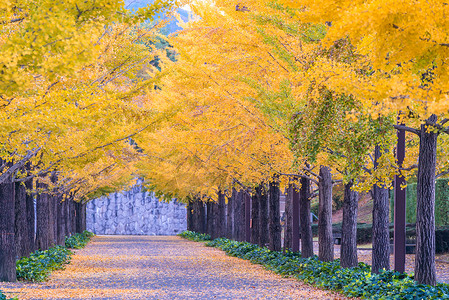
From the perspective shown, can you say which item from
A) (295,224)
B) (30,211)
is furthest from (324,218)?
(30,211)

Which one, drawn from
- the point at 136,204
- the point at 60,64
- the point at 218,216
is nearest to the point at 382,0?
the point at 60,64

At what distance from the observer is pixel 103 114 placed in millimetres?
12992

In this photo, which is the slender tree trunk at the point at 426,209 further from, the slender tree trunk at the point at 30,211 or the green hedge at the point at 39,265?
the slender tree trunk at the point at 30,211

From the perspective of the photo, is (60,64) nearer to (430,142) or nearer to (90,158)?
(430,142)

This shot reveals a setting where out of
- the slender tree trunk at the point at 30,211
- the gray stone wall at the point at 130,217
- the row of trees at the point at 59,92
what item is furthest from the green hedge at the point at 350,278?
the gray stone wall at the point at 130,217

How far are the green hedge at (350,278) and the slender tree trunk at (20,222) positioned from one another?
25.7 ft

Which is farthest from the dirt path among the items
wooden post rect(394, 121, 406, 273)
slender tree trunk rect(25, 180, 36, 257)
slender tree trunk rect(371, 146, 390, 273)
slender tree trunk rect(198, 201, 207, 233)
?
slender tree trunk rect(198, 201, 207, 233)

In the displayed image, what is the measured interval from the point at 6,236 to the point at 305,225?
8.71 meters

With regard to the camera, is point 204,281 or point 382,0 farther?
point 204,281

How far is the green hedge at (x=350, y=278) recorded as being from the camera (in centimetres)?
993

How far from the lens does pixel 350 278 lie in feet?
43.8

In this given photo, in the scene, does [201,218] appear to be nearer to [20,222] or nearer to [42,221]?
[42,221]

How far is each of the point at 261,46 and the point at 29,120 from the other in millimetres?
5404

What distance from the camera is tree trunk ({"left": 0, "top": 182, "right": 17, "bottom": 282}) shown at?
14.9m
